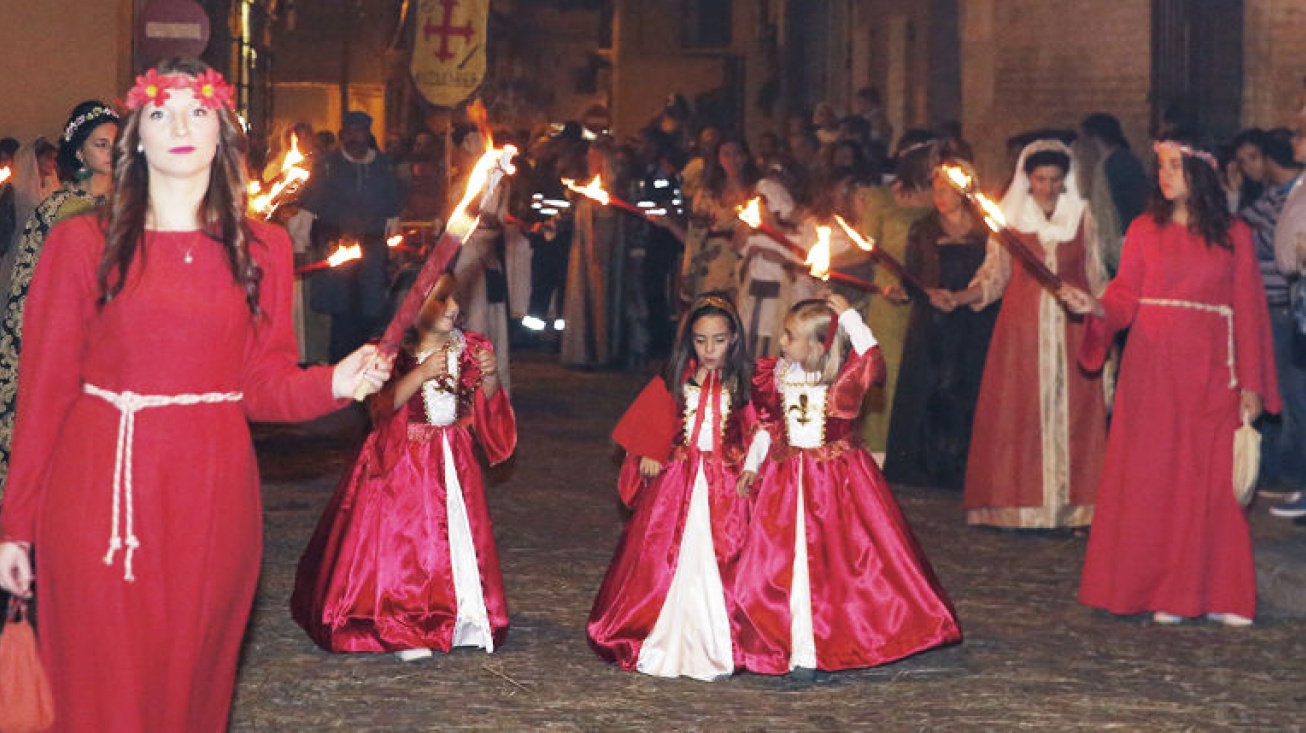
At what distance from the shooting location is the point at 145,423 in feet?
17.3

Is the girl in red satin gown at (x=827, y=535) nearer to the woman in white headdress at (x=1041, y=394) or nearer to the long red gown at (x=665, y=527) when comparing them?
the long red gown at (x=665, y=527)

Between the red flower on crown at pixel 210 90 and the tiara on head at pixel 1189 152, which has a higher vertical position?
the tiara on head at pixel 1189 152

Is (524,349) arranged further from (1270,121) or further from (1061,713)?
(1061,713)

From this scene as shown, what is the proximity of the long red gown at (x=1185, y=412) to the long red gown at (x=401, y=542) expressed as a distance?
2.58 meters

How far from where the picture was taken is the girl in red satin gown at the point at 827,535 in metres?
8.38

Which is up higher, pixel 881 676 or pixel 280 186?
pixel 280 186

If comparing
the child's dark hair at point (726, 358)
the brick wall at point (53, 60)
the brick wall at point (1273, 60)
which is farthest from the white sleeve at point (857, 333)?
the brick wall at point (53, 60)

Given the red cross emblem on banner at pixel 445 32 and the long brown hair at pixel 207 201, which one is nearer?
the long brown hair at pixel 207 201

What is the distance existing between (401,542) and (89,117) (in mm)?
1879

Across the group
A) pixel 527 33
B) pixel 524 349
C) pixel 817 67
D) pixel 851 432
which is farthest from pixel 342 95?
pixel 851 432

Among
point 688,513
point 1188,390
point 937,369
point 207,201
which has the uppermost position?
point 207,201

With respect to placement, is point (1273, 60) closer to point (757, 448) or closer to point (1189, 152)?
point (1189, 152)

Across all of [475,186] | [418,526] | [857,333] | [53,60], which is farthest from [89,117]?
[53,60]

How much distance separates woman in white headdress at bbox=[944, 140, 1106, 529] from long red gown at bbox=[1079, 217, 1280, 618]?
2.10 m
